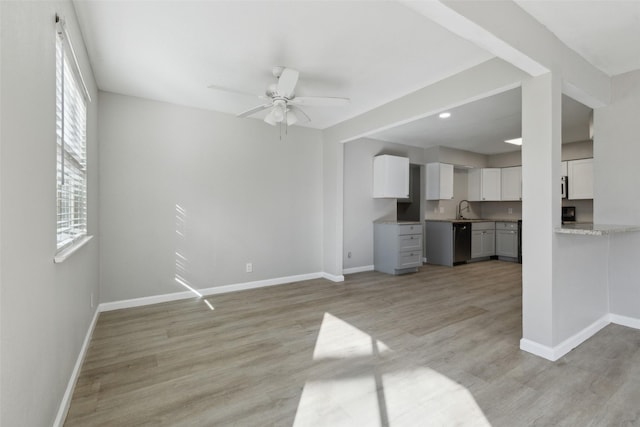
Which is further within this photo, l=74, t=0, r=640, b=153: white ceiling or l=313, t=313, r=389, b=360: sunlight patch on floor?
l=313, t=313, r=389, b=360: sunlight patch on floor

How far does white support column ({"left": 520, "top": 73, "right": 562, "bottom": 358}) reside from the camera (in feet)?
7.54

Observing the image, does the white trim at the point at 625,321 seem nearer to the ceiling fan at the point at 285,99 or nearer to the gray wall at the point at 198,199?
the ceiling fan at the point at 285,99

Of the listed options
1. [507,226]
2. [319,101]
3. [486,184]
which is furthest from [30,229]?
[486,184]

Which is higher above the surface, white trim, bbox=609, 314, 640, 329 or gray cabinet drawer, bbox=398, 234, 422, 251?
gray cabinet drawer, bbox=398, 234, 422, 251

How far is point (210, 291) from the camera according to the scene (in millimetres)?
4066

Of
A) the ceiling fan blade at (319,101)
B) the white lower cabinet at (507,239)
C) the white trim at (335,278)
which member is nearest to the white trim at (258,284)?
the white trim at (335,278)

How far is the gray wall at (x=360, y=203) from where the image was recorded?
17.5 ft

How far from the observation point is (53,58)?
1.57 meters

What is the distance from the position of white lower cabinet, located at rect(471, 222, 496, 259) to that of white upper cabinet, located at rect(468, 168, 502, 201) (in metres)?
0.69

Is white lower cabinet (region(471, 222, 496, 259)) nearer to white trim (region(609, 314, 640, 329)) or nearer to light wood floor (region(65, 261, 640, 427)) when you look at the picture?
light wood floor (region(65, 261, 640, 427))

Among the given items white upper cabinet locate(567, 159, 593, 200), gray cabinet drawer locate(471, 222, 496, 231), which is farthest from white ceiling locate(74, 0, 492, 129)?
white upper cabinet locate(567, 159, 593, 200)

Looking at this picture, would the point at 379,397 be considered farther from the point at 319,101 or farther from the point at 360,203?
the point at 360,203

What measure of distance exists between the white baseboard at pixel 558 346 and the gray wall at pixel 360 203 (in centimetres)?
315

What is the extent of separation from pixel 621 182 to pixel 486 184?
420cm
